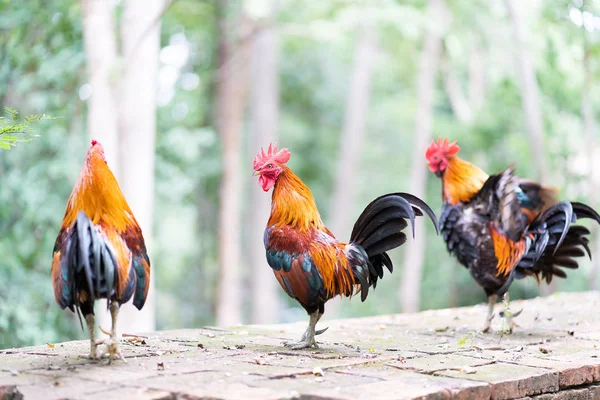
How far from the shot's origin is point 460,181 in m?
5.93

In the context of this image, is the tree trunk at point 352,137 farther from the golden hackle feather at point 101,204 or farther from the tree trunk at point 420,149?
the golden hackle feather at point 101,204

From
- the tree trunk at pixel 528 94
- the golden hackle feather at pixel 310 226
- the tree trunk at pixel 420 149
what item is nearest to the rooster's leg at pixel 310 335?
the golden hackle feather at pixel 310 226

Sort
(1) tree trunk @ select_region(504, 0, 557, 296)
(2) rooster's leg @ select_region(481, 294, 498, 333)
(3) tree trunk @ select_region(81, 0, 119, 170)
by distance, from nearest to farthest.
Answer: (2) rooster's leg @ select_region(481, 294, 498, 333) < (3) tree trunk @ select_region(81, 0, 119, 170) < (1) tree trunk @ select_region(504, 0, 557, 296)

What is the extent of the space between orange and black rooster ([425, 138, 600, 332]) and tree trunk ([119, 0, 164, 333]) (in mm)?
4742

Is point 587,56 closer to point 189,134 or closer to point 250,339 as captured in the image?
point 189,134

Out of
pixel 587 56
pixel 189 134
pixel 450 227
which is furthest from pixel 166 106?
pixel 450 227

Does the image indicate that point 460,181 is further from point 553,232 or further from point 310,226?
point 310,226

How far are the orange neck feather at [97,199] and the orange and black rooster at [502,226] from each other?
2835 millimetres

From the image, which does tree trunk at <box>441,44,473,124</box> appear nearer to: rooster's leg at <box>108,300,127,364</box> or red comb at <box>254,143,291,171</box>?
red comb at <box>254,143,291,171</box>

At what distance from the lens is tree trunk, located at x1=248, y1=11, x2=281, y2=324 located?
13.8 meters

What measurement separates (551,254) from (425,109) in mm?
10328

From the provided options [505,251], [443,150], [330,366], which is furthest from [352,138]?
[330,366]

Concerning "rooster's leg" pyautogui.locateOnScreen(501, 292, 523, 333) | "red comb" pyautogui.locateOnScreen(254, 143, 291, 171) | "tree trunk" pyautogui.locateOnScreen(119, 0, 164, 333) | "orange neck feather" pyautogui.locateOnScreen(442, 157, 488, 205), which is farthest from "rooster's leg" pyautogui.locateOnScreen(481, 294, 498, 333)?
"tree trunk" pyautogui.locateOnScreen(119, 0, 164, 333)

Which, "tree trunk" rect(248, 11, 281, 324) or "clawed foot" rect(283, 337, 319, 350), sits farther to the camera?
"tree trunk" rect(248, 11, 281, 324)
